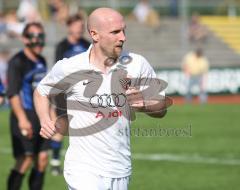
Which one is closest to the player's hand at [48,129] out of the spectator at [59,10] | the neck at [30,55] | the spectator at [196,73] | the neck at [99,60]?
the neck at [99,60]

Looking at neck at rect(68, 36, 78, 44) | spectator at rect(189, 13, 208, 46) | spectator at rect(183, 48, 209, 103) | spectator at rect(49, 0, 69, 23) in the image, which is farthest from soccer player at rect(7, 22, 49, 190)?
spectator at rect(189, 13, 208, 46)

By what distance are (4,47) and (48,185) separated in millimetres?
18254

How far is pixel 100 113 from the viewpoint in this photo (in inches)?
277

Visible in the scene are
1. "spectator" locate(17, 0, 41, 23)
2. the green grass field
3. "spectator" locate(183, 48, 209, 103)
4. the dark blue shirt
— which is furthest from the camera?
"spectator" locate(183, 48, 209, 103)

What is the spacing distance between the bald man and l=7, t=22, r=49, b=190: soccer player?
3.67 meters

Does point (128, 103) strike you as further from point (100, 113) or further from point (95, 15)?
point (95, 15)

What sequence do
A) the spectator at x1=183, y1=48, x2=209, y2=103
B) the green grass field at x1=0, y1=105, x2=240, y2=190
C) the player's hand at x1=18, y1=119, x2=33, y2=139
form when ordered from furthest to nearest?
the spectator at x1=183, y1=48, x2=209, y2=103 < the green grass field at x1=0, y1=105, x2=240, y2=190 < the player's hand at x1=18, y1=119, x2=33, y2=139

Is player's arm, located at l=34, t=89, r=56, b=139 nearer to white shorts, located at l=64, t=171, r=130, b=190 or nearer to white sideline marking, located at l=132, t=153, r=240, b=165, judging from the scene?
white shorts, located at l=64, t=171, r=130, b=190

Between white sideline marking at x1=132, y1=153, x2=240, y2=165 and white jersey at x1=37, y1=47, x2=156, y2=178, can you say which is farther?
white sideline marking at x1=132, y1=153, x2=240, y2=165

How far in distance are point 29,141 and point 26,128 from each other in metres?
0.39

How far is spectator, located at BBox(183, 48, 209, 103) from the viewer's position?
105 feet

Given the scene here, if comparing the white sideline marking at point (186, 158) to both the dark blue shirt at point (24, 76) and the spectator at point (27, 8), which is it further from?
the spectator at point (27, 8)

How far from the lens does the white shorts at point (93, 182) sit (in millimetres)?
6848

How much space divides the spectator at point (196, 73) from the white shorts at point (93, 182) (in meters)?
25.1
